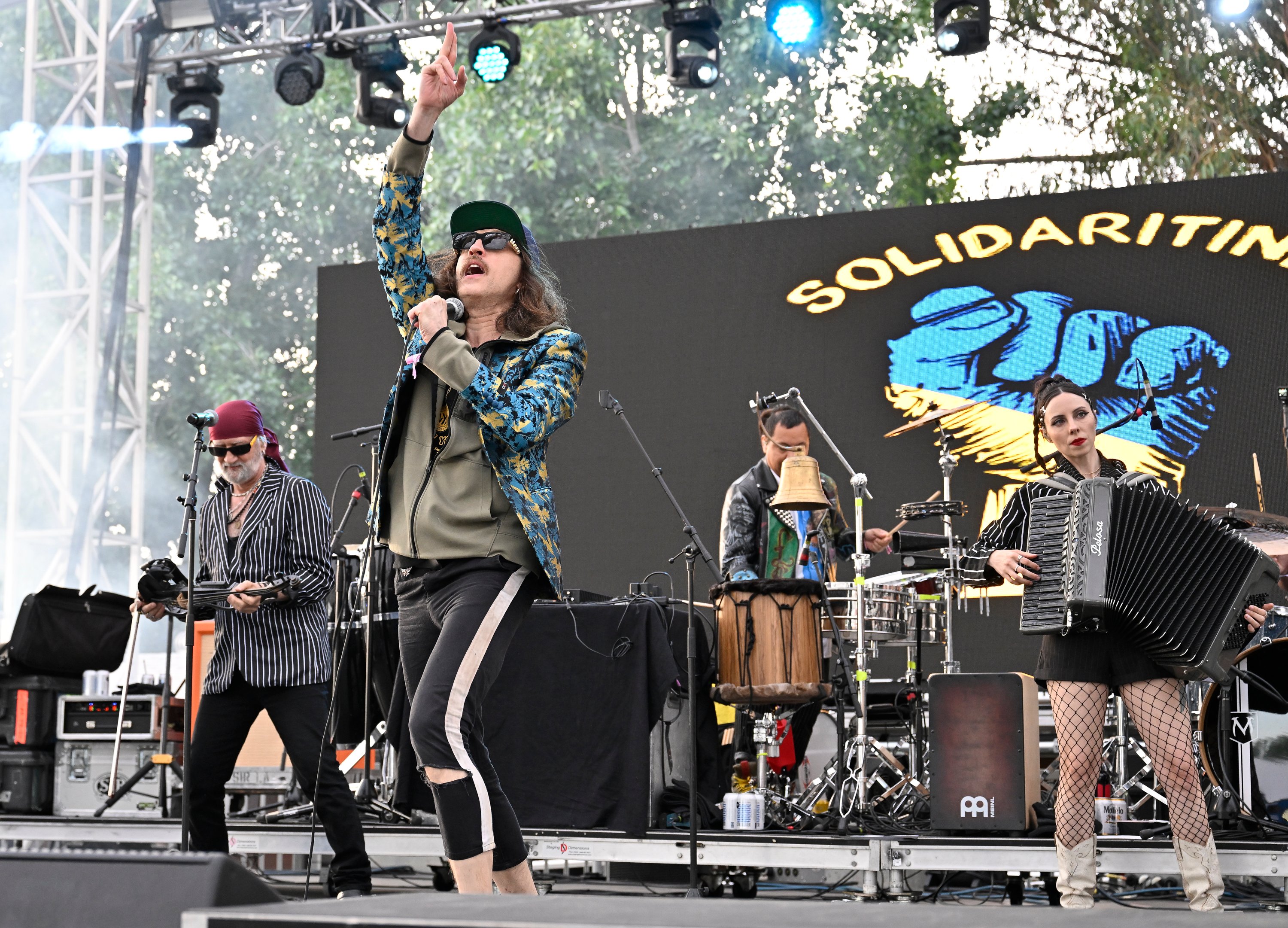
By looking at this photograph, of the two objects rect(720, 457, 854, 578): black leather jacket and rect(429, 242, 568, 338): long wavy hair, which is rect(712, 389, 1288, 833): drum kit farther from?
rect(429, 242, 568, 338): long wavy hair

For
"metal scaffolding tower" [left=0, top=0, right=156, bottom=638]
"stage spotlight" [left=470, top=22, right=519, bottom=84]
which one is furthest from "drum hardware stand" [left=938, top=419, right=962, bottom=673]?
"metal scaffolding tower" [left=0, top=0, right=156, bottom=638]

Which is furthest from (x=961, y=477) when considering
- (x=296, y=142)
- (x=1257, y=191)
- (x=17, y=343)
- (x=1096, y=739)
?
(x=296, y=142)

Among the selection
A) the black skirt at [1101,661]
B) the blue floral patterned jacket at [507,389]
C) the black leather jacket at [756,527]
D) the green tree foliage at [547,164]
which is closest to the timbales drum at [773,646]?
the black leather jacket at [756,527]

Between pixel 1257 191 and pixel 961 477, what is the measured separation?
257 cm

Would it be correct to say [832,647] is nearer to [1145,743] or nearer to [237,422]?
[1145,743]

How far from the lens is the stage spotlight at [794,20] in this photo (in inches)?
362

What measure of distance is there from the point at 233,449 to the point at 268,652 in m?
0.73

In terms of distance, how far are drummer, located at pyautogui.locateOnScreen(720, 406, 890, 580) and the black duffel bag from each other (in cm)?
315

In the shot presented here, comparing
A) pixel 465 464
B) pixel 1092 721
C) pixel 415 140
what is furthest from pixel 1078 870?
pixel 415 140

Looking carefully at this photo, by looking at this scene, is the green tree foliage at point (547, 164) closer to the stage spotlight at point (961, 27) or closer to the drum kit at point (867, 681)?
the stage spotlight at point (961, 27)

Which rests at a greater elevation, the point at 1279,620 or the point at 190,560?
the point at 190,560

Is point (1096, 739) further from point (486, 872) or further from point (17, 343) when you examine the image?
point (17, 343)

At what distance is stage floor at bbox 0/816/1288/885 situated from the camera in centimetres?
502

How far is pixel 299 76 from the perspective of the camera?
9836mm
